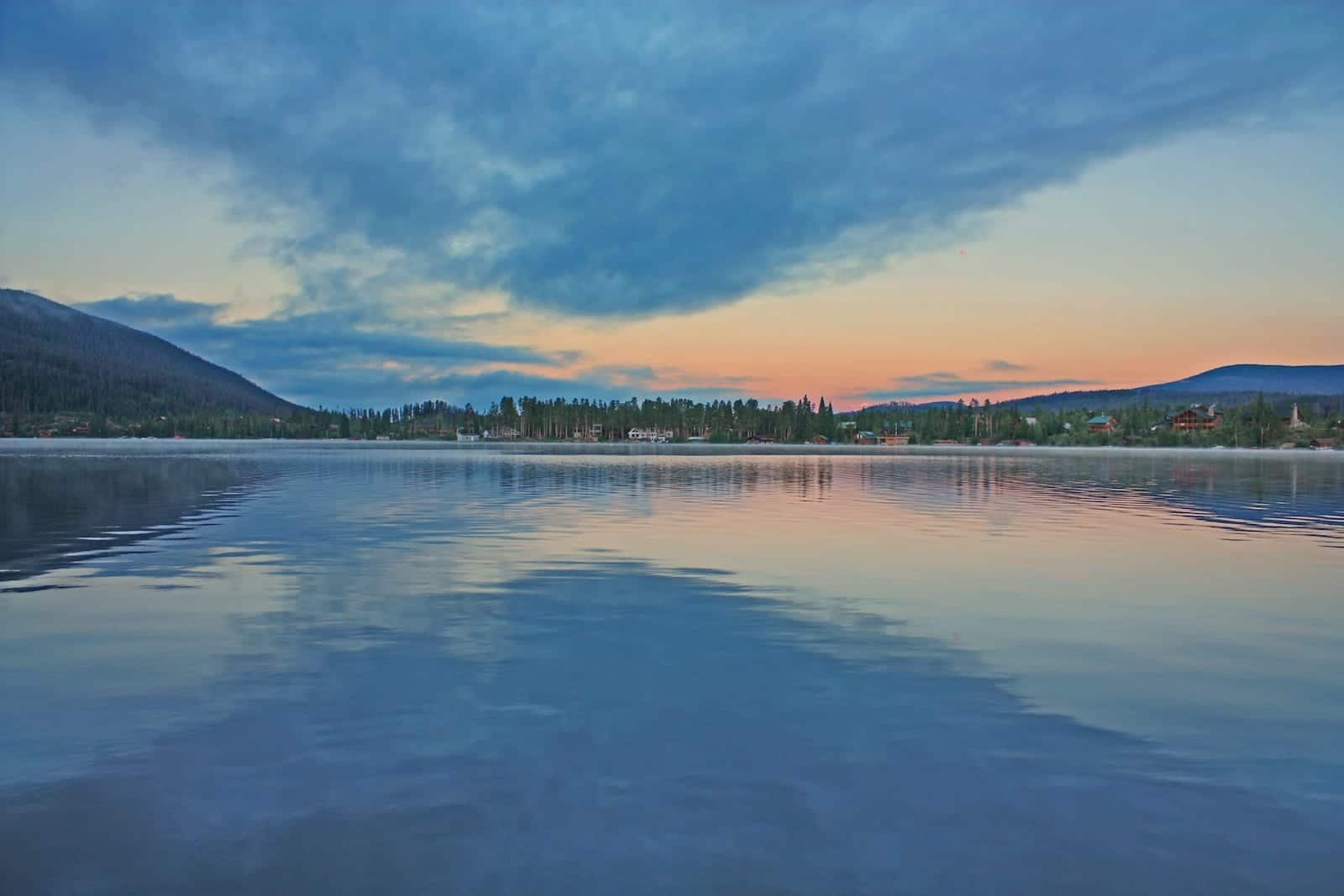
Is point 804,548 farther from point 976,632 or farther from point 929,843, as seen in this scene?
point 929,843

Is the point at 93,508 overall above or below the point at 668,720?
above

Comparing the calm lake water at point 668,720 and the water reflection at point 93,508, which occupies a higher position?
the water reflection at point 93,508

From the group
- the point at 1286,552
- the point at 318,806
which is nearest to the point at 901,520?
the point at 1286,552

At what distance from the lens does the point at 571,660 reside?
42.4 ft

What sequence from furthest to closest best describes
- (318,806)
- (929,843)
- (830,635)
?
(830,635) < (318,806) < (929,843)

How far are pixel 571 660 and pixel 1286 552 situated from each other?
23.5 meters

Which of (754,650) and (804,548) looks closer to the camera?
(754,650)

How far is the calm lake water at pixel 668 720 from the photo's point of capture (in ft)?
22.8

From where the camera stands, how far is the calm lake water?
6941 mm

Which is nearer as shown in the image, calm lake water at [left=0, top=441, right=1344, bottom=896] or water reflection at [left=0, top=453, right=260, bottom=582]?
calm lake water at [left=0, top=441, right=1344, bottom=896]

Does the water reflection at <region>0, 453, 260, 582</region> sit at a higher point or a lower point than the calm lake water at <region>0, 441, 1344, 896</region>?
higher

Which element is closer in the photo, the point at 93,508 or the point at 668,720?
the point at 668,720

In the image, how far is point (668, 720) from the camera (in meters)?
10.2

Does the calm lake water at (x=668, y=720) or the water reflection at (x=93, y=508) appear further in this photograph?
the water reflection at (x=93, y=508)
